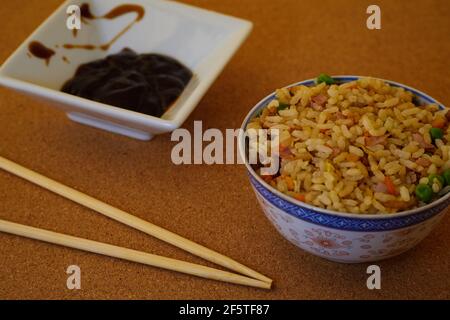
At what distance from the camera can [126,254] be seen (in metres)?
0.77

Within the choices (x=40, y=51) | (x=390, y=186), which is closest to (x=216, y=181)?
(x=390, y=186)

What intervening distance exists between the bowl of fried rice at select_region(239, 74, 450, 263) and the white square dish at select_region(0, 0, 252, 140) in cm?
21

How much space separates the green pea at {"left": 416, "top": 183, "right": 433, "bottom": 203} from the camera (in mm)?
651

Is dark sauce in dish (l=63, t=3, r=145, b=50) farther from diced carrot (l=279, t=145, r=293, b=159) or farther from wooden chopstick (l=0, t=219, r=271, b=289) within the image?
diced carrot (l=279, t=145, r=293, b=159)

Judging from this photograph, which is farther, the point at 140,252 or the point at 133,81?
the point at 133,81

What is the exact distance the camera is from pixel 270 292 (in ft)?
2.41

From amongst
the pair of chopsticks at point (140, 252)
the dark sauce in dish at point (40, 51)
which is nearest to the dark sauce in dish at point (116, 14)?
the dark sauce in dish at point (40, 51)

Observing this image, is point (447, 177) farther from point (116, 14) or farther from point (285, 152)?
point (116, 14)

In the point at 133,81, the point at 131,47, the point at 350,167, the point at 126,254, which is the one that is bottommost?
the point at 126,254

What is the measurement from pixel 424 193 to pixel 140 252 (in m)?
0.41

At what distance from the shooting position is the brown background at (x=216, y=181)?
748 mm

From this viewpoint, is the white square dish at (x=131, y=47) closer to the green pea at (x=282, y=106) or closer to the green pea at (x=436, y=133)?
the green pea at (x=282, y=106)

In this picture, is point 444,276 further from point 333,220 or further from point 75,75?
point 75,75

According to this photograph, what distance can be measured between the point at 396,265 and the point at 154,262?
0.35 meters
